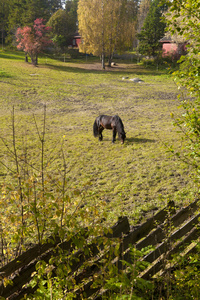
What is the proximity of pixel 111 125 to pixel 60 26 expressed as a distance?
45.5 meters

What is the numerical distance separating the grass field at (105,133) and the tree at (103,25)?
6292 millimetres

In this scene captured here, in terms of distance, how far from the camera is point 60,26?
50281 millimetres

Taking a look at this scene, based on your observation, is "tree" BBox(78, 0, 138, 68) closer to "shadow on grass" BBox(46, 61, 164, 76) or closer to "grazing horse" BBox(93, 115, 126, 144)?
"shadow on grass" BBox(46, 61, 164, 76)

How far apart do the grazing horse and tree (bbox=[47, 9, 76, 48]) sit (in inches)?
1583

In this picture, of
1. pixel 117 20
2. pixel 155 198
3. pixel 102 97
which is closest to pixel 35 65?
pixel 117 20

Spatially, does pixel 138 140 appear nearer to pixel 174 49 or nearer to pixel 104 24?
pixel 104 24

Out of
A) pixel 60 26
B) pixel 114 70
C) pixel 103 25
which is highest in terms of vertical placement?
pixel 60 26

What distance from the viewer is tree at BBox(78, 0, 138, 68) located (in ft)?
119

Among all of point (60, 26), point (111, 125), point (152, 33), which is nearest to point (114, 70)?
point (152, 33)

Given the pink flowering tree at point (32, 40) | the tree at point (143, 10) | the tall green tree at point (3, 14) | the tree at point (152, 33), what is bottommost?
the pink flowering tree at point (32, 40)

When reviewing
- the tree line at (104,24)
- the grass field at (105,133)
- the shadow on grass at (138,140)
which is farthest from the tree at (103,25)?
the shadow on grass at (138,140)

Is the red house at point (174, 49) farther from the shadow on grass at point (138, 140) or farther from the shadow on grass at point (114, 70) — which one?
the shadow on grass at point (138, 140)

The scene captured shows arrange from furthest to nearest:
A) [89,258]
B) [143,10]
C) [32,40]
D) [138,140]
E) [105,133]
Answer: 1. [143,10]
2. [32,40]
3. [105,133]
4. [138,140]
5. [89,258]

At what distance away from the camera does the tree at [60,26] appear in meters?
48.0
